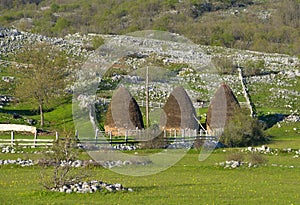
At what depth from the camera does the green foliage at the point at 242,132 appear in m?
43.6

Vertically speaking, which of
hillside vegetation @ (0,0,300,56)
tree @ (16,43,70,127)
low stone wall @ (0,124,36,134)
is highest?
hillside vegetation @ (0,0,300,56)

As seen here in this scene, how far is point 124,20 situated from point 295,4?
47.8 m

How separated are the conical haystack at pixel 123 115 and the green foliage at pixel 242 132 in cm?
556

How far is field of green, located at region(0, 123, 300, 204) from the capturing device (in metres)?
21.4

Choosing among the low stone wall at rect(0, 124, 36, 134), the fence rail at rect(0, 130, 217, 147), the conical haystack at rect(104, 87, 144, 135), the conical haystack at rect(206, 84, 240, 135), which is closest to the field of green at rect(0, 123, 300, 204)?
the fence rail at rect(0, 130, 217, 147)

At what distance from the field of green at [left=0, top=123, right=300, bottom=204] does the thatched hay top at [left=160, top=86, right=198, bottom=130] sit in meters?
10.8

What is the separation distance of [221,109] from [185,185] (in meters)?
23.8

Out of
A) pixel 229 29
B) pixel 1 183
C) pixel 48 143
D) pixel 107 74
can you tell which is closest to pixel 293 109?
pixel 107 74

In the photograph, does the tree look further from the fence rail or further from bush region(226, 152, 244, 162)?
bush region(226, 152, 244, 162)

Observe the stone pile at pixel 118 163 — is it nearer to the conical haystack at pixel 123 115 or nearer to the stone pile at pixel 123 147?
the stone pile at pixel 123 147

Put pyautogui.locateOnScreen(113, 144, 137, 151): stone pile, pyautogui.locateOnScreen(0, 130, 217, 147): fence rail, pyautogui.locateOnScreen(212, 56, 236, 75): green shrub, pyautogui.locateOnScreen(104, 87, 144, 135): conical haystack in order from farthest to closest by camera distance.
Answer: pyautogui.locateOnScreen(212, 56, 236, 75): green shrub < pyautogui.locateOnScreen(104, 87, 144, 135): conical haystack < pyautogui.locateOnScreen(113, 144, 137, 151): stone pile < pyautogui.locateOnScreen(0, 130, 217, 147): fence rail

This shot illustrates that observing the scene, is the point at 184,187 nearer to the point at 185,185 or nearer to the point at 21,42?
the point at 185,185

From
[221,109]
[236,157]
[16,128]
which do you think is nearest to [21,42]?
[16,128]

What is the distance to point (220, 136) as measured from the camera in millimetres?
43375
